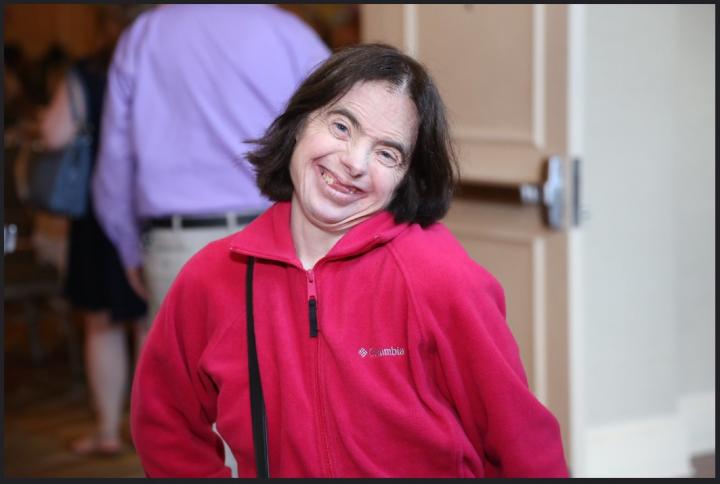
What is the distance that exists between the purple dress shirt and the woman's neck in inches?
42.9

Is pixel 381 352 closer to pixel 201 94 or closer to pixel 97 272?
pixel 201 94

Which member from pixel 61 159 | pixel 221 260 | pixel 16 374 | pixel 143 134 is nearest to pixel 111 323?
pixel 61 159

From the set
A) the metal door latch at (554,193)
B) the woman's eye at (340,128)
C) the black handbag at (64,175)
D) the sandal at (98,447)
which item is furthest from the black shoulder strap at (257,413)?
the sandal at (98,447)

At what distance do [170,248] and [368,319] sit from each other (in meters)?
1.31

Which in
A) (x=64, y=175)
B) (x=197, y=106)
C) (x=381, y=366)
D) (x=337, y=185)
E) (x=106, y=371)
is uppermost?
(x=337, y=185)

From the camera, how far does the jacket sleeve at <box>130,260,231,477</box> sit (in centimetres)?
180

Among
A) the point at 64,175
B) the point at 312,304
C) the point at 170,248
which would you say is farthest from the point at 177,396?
the point at 64,175

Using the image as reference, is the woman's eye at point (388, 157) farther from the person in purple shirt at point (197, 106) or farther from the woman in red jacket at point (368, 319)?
the person in purple shirt at point (197, 106)

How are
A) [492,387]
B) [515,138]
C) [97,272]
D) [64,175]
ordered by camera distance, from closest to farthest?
[492,387] < [515,138] < [64,175] < [97,272]

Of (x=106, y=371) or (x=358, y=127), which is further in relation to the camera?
(x=106, y=371)

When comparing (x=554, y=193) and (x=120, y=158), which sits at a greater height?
(x=120, y=158)

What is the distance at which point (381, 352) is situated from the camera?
165 centimetres

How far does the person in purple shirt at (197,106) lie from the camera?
2859 millimetres

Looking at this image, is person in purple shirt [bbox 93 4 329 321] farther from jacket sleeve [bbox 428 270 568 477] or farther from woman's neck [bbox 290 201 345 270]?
jacket sleeve [bbox 428 270 568 477]
